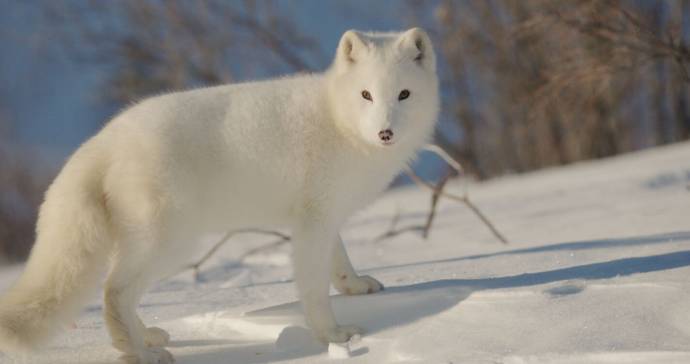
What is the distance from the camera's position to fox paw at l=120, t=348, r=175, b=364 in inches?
105

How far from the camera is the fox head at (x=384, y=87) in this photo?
2.99 metres

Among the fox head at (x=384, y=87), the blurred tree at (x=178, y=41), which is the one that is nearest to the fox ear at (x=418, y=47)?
the fox head at (x=384, y=87)

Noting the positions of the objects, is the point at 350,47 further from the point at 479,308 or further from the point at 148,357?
the point at 148,357

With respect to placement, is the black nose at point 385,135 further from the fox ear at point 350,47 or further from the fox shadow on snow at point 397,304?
the fox shadow on snow at point 397,304

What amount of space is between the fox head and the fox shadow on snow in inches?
23.4

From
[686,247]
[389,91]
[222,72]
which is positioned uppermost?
[222,72]

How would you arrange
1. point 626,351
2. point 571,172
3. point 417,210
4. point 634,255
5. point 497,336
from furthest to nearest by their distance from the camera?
point 571,172 < point 417,210 < point 634,255 < point 497,336 < point 626,351

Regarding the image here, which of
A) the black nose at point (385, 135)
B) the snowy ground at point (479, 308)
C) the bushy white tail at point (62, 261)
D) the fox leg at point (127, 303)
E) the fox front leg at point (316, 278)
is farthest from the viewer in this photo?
the black nose at point (385, 135)

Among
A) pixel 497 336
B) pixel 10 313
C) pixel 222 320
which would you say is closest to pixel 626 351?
pixel 497 336

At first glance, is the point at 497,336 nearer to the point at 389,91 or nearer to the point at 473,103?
the point at 389,91

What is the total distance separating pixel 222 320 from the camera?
3.10 metres

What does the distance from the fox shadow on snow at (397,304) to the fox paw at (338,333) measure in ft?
0.11

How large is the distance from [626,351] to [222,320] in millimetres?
1560

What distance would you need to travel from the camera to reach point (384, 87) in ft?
9.96
